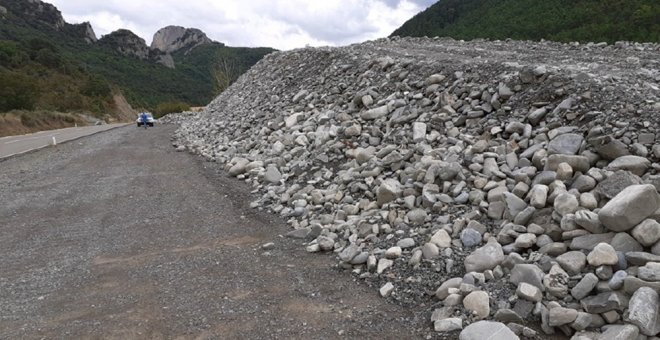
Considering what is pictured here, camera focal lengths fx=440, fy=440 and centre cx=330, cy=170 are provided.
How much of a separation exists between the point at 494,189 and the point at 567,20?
1205 inches

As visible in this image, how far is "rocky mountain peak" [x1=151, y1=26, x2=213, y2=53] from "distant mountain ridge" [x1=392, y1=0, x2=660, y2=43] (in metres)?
122

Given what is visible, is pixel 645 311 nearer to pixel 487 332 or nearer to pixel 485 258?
pixel 487 332

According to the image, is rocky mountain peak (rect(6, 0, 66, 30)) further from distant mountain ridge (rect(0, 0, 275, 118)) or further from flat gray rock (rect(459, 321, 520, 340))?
flat gray rock (rect(459, 321, 520, 340))

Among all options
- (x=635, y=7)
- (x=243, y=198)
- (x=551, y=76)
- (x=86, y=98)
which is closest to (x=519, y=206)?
(x=551, y=76)

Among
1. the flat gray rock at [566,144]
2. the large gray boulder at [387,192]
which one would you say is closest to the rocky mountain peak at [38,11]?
the large gray boulder at [387,192]

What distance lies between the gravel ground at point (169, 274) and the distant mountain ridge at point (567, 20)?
2181 centimetres

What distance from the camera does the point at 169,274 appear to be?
591 centimetres

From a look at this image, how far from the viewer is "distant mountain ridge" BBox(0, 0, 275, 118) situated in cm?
5303

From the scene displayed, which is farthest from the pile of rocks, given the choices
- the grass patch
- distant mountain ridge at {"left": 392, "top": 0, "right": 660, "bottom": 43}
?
the grass patch

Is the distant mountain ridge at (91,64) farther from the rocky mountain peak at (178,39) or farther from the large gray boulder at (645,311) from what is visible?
the large gray boulder at (645,311)

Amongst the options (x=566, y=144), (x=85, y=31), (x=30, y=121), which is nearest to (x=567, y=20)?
(x=566, y=144)

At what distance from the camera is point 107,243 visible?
7.30m

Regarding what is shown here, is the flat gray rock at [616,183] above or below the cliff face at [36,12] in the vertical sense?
below

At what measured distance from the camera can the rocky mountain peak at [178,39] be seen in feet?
508
